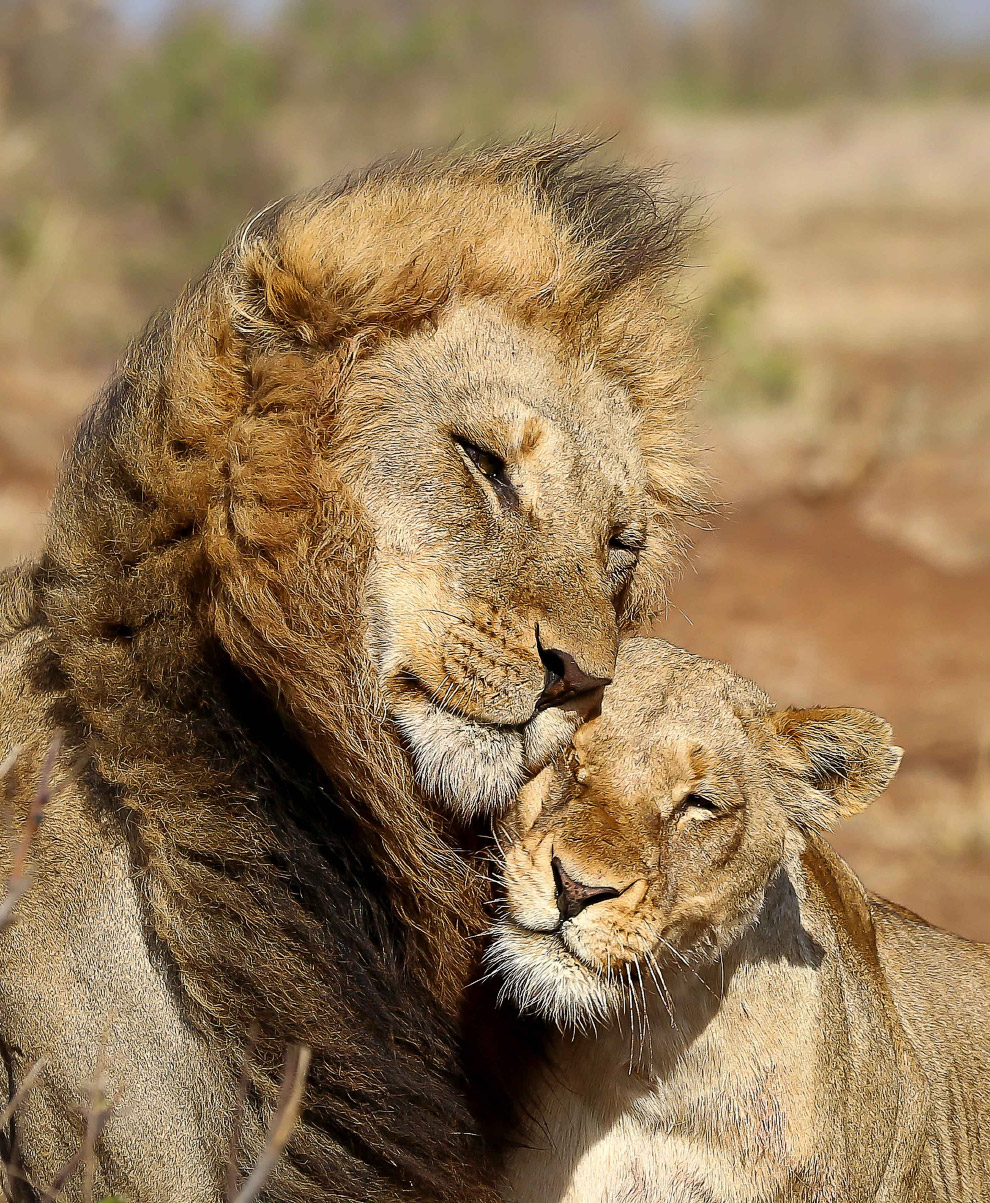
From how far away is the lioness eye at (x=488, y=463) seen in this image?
2959 mm

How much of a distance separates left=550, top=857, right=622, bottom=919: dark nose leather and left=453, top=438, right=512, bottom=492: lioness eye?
2.49 feet

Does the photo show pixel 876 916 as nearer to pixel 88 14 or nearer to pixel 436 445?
pixel 436 445

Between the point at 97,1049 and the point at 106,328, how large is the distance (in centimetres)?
1321

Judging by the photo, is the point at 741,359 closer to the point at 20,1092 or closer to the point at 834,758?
the point at 834,758

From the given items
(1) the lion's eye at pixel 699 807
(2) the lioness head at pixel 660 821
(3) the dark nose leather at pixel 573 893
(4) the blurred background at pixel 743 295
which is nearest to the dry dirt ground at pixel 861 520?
(4) the blurred background at pixel 743 295

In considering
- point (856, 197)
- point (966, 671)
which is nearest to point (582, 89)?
point (856, 197)

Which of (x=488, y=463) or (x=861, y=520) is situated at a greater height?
(x=861, y=520)

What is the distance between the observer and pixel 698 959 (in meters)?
2.90

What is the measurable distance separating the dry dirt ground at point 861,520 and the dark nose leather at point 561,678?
1.47 m

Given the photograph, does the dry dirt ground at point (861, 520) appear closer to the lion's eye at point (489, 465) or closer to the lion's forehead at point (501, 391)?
the lion's forehead at point (501, 391)

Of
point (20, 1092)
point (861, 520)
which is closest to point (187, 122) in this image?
point (861, 520)

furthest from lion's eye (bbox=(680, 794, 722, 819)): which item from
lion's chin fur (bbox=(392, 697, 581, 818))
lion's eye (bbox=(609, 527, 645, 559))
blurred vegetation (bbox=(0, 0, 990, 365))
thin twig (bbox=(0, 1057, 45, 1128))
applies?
blurred vegetation (bbox=(0, 0, 990, 365))

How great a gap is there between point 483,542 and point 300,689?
0.45 metres

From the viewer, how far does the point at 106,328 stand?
15.0 meters
